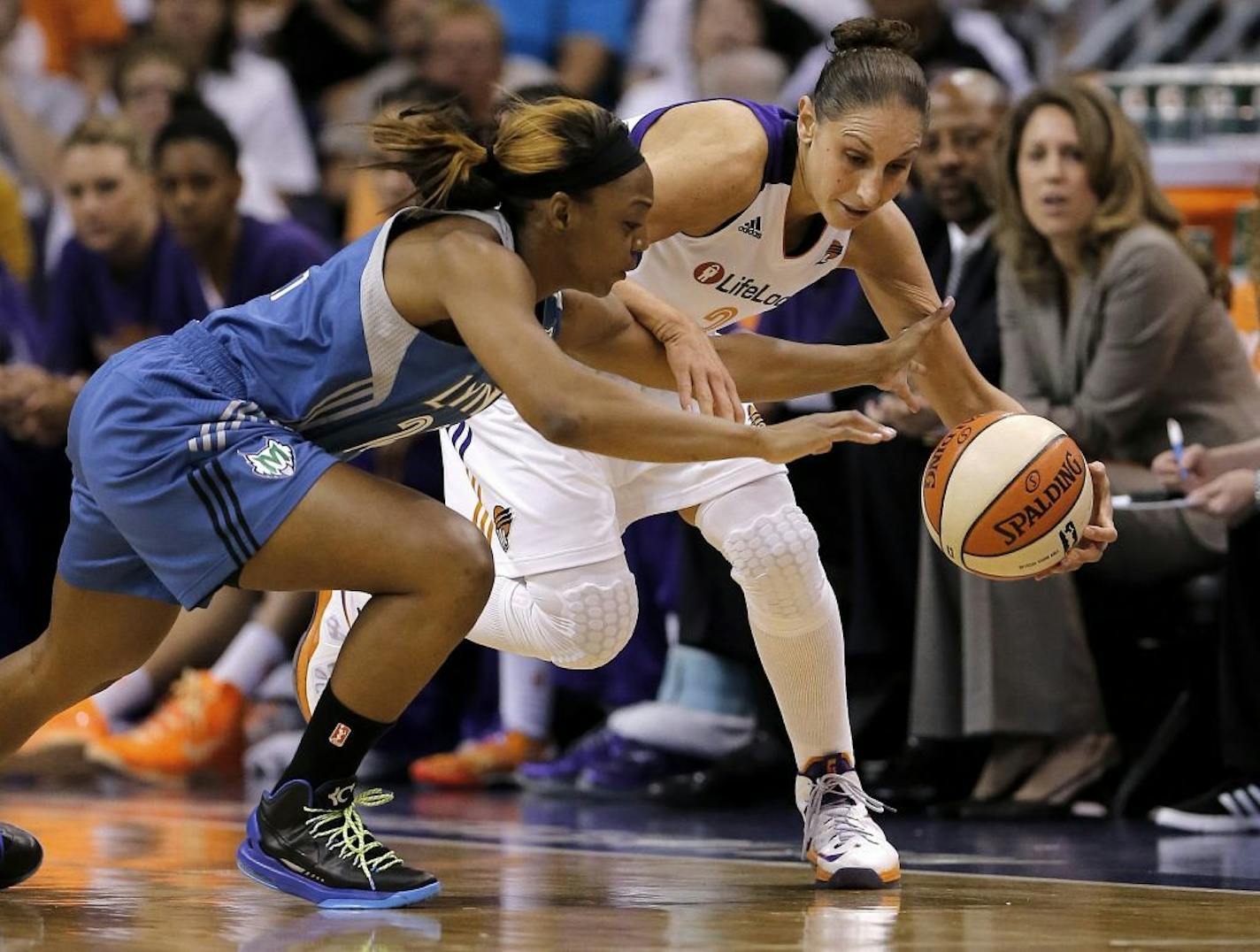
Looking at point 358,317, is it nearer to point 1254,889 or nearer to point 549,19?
point 1254,889

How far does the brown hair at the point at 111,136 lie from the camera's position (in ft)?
25.9

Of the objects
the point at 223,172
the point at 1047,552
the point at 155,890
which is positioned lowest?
the point at 155,890

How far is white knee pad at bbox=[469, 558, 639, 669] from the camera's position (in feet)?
14.3

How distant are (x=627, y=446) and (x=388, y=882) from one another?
A: 3.03 feet

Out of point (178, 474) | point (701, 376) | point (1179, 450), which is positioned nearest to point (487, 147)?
point (701, 376)

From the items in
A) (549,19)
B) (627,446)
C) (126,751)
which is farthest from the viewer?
(549,19)

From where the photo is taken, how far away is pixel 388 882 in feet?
11.9

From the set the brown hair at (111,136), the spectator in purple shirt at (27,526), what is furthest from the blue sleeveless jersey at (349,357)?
the brown hair at (111,136)

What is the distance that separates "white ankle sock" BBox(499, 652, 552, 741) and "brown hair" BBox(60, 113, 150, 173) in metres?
2.56

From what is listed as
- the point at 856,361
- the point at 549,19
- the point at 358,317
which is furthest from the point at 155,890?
the point at 549,19

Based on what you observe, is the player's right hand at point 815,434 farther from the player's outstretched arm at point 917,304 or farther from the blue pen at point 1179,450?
the blue pen at point 1179,450

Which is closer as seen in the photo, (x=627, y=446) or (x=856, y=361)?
(x=627, y=446)

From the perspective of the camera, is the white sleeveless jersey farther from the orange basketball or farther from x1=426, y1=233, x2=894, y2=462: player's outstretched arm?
x1=426, y1=233, x2=894, y2=462: player's outstretched arm

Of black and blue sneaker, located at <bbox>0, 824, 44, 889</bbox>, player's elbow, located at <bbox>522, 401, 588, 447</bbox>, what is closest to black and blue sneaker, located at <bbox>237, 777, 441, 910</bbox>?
black and blue sneaker, located at <bbox>0, 824, 44, 889</bbox>
